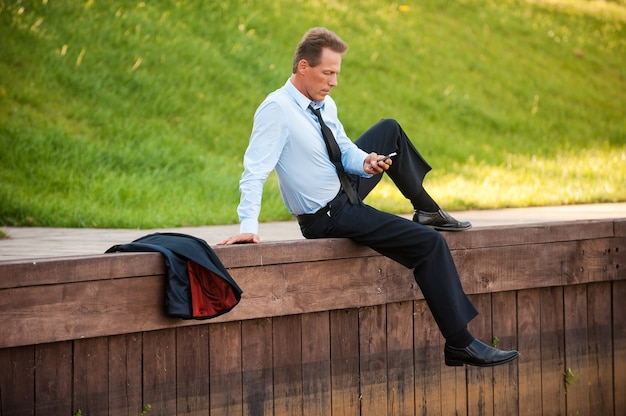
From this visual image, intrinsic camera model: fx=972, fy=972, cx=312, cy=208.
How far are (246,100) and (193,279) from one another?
8.60m

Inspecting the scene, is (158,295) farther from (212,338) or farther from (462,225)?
(462,225)

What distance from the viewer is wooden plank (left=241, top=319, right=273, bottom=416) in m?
4.55

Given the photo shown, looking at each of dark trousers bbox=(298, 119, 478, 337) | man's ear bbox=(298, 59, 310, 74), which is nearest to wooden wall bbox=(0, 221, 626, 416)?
dark trousers bbox=(298, 119, 478, 337)

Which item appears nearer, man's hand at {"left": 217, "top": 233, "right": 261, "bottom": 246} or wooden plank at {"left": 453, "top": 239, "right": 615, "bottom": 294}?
man's hand at {"left": 217, "top": 233, "right": 261, "bottom": 246}

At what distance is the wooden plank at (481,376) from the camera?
5.41 metres

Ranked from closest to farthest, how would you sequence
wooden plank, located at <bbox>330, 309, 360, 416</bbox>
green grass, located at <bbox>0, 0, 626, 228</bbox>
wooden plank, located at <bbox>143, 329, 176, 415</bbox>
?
wooden plank, located at <bbox>143, 329, 176, 415</bbox> < wooden plank, located at <bbox>330, 309, 360, 416</bbox> < green grass, located at <bbox>0, 0, 626, 228</bbox>

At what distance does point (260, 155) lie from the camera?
15.1 ft

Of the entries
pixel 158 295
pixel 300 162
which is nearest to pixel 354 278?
pixel 300 162

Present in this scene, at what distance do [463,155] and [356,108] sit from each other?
1.61 m

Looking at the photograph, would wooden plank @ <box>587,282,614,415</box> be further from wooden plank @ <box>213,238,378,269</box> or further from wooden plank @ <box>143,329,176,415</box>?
wooden plank @ <box>143,329,176,415</box>

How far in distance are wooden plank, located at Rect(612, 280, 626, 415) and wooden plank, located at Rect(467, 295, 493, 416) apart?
0.99 meters

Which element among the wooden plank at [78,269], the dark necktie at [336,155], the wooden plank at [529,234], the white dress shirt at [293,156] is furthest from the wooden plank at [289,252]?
the wooden plank at [529,234]

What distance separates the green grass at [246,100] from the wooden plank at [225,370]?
3.51 meters

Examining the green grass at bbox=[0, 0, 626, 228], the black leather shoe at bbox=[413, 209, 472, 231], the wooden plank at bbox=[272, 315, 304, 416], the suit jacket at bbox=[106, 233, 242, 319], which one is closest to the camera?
the suit jacket at bbox=[106, 233, 242, 319]
